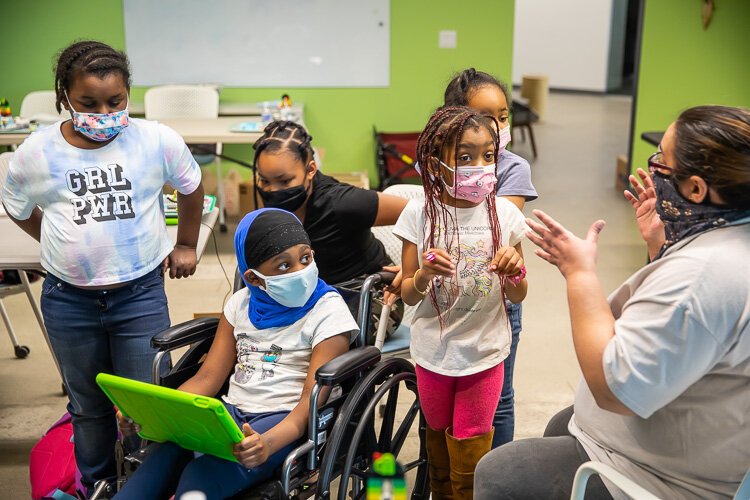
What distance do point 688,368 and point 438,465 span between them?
872mm

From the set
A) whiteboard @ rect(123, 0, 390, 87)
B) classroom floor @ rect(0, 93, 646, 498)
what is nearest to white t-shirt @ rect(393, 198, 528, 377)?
classroom floor @ rect(0, 93, 646, 498)

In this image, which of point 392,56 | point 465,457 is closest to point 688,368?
point 465,457

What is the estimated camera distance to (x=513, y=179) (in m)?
2.15

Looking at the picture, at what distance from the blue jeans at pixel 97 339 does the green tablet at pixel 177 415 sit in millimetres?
328

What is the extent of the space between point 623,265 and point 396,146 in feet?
6.92

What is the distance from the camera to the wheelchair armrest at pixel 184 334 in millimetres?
2053

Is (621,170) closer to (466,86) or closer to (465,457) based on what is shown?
(466,86)

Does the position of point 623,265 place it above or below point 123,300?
below

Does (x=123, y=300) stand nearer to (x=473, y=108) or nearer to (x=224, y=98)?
(x=473, y=108)

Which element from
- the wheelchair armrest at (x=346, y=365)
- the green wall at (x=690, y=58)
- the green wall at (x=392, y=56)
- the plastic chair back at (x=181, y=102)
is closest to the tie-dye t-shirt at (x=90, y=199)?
the wheelchair armrest at (x=346, y=365)

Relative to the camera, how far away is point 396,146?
6184 millimetres

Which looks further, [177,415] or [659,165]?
[177,415]

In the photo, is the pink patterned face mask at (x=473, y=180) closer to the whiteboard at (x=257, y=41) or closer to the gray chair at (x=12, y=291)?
the gray chair at (x=12, y=291)

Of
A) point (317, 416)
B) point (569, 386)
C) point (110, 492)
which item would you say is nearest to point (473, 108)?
point (317, 416)
